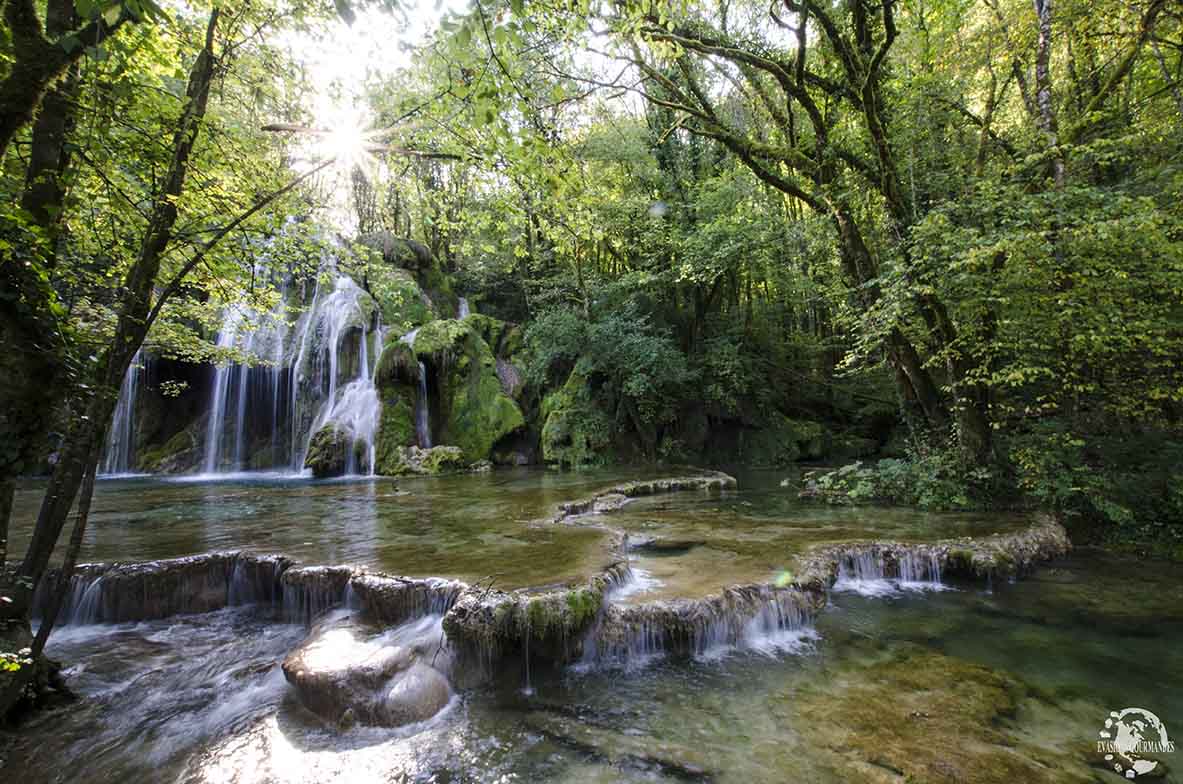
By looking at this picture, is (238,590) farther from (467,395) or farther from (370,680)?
(467,395)

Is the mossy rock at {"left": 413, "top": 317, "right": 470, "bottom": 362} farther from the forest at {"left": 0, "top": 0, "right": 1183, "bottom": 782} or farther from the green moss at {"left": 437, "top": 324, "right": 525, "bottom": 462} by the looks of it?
the forest at {"left": 0, "top": 0, "right": 1183, "bottom": 782}

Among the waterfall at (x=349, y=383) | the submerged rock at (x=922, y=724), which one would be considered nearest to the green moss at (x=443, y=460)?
the waterfall at (x=349, y=383)

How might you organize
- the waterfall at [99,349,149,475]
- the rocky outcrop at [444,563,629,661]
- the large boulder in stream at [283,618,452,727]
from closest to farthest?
the large boulder in stream at [283,618,452,727] → the rocky outcrop at [444,563,629,661] → the waterfall at [99,349,149,475]

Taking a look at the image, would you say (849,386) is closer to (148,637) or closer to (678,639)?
(678,639)

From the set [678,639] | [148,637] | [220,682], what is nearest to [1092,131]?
[678,639]

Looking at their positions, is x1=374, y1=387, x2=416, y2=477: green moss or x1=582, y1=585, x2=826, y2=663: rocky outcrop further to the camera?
x1=374, y1=387, x2=416, y2=477: green moss

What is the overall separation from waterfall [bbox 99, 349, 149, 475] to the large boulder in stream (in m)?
19.2

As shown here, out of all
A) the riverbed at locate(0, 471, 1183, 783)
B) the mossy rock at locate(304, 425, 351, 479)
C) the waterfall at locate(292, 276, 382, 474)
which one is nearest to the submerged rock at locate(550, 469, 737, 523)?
A: the riverbed at locate(0, 471, 1183, 783)

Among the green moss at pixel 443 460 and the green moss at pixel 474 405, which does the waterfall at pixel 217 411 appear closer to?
the green moss at pixel 474 405

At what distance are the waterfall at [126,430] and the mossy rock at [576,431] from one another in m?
14.7

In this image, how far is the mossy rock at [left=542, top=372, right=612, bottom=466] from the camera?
16859 millimetres

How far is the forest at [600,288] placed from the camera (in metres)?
3.14

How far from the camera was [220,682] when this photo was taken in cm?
430

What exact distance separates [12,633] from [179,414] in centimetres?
2051
